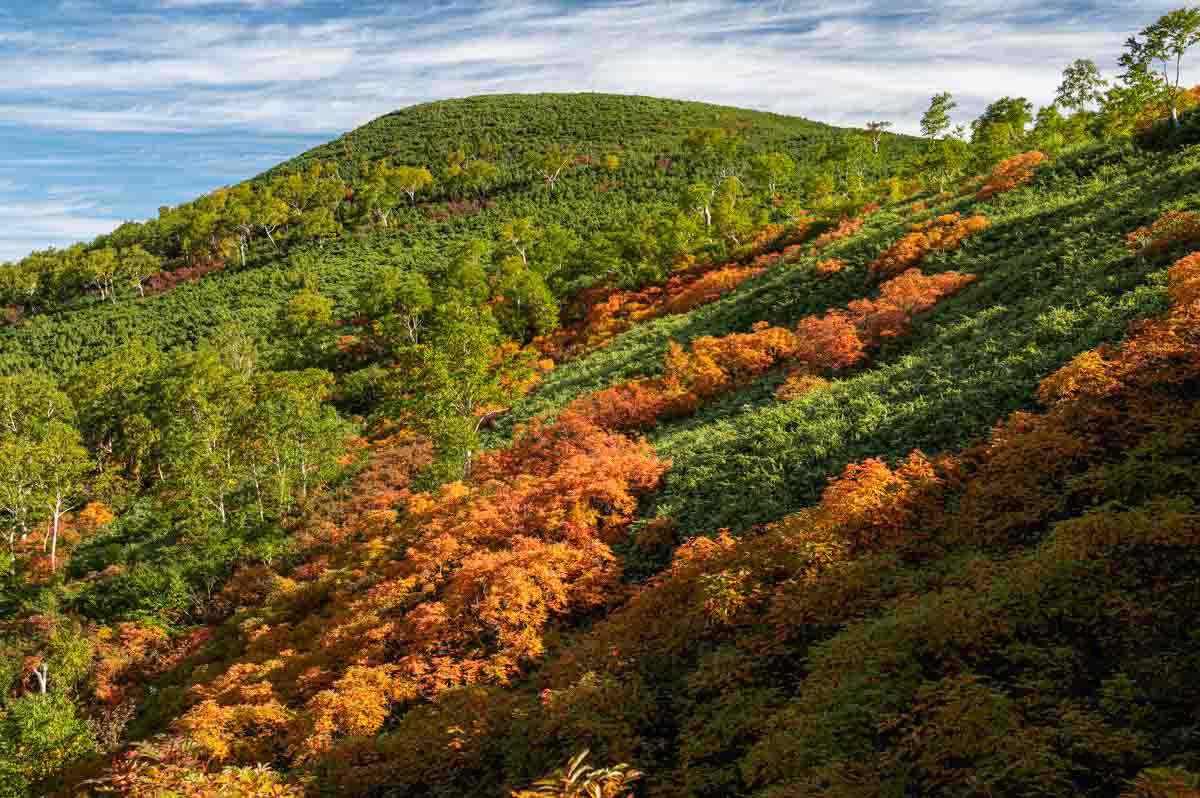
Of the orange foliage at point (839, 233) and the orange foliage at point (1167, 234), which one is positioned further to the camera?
the orange foliage at point (839, 233)

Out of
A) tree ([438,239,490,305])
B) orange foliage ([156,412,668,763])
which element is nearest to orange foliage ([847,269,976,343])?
orange foliage ([156,412,668,763])

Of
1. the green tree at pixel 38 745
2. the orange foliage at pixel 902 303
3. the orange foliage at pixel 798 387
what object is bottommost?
the green tree at pixel 38 745

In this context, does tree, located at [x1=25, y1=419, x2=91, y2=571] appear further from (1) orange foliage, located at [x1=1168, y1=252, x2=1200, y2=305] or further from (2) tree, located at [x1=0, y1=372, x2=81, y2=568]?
(1) orange foliage, located at [x1=1168, y1=252, x2=1200, y2=305]

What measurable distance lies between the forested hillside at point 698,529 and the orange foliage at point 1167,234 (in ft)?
0.61

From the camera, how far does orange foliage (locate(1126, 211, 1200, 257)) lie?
57.1 ft

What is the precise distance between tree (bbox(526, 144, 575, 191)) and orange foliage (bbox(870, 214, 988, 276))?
245ft

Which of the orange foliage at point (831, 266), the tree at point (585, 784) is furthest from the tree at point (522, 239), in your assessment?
the tree at point (585, 784)

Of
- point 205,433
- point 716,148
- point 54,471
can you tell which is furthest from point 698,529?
point 716,148

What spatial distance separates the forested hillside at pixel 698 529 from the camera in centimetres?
721

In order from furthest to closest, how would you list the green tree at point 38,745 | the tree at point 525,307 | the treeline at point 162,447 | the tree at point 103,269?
the tree at point 103,269 < the tree at point 525,307 < the treeline at point 162,447 < the green tree at point 38,745

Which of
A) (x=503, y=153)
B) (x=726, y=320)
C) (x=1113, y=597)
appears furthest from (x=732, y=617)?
(x=503, y=153)

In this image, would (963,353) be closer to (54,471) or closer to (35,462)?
(35,462)

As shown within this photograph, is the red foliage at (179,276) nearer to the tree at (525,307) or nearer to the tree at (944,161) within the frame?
the tree at (525,307)

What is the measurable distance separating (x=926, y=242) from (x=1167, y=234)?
12.7m
